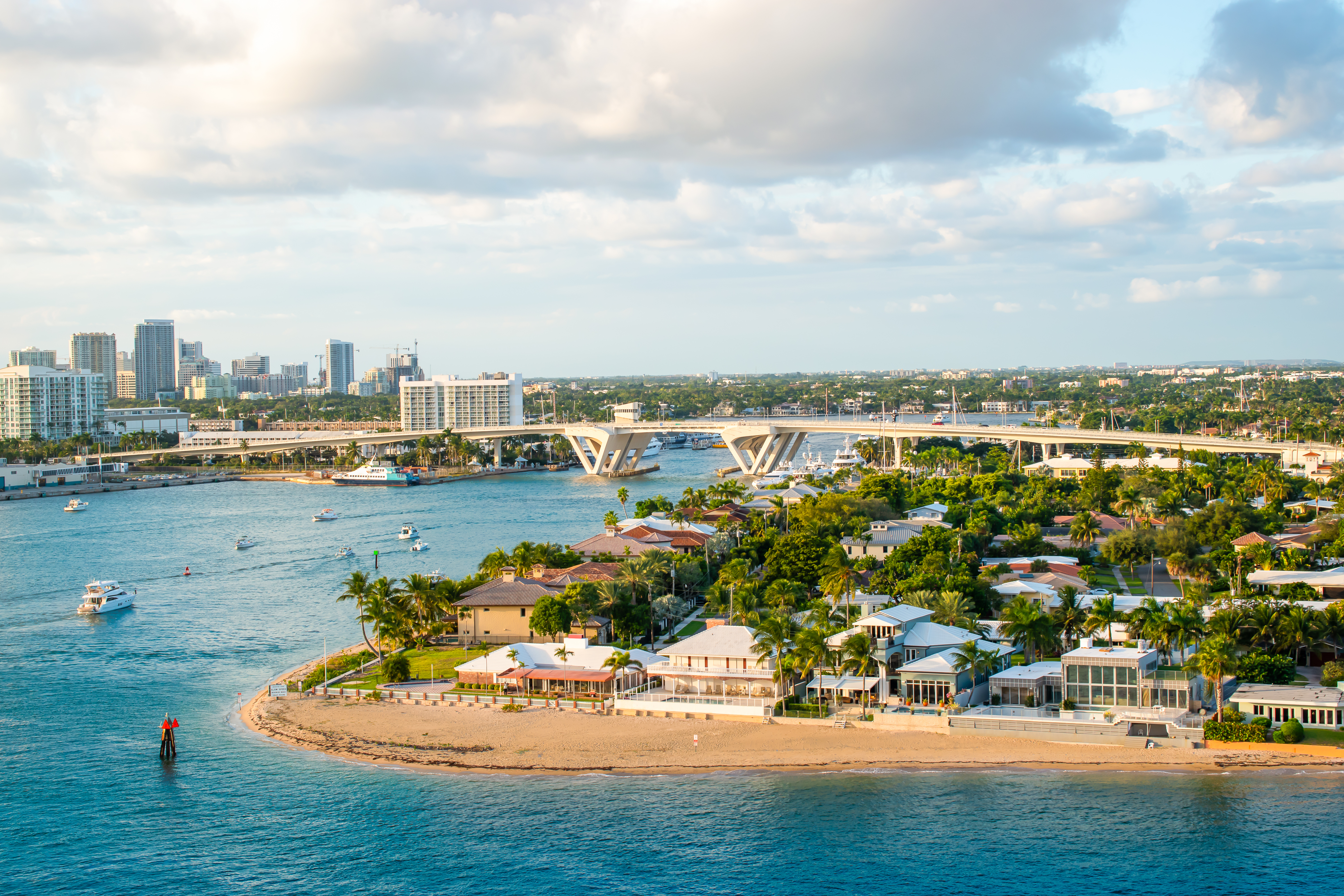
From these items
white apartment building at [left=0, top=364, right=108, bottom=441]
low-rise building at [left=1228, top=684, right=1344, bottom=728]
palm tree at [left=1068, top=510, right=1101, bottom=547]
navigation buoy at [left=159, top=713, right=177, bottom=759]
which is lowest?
navigation buoy at [left=159, top=713, right=177, bottom=759]

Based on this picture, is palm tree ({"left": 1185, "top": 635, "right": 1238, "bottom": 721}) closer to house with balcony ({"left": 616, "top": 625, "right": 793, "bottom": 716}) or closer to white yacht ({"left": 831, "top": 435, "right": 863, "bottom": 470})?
house with balcony ({"left": 616, "top": 625, "right": 793, "bottom": 716})

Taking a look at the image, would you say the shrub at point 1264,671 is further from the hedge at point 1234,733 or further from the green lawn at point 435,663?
the green lawn at point 435,663

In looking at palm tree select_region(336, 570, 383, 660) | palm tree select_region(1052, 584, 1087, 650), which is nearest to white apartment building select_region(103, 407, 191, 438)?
palm tree select_region(336, 570, 383, 660)

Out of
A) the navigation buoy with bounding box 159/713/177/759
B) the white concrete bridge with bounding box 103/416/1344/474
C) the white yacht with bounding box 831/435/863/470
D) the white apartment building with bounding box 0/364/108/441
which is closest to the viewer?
the navigation buoy with bounding box 159/713/177/759

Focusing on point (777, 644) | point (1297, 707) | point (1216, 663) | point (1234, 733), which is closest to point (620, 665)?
point (777, 644)

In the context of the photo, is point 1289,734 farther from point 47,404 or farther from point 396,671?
point 47,404

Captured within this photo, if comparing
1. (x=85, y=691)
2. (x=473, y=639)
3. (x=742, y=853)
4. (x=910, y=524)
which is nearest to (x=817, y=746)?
(x=742, y=853)

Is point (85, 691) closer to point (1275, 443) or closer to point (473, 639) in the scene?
point (473, 639)
